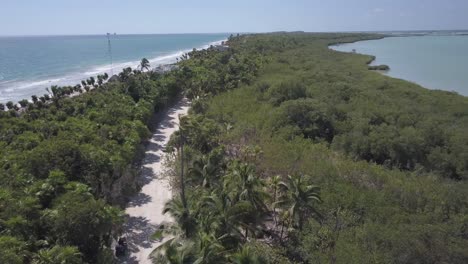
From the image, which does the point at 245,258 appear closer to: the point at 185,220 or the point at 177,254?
the point at 177,254

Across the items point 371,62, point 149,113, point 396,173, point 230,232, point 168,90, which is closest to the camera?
point 230,232

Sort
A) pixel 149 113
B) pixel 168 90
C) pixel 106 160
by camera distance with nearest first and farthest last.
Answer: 1. pixel 106 160
2. pixel 149 113
3. pixel 168 90

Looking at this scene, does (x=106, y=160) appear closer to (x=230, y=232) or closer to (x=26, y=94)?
(x=230, y=232)

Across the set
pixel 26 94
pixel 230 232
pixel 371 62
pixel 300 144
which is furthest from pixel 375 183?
pixel 371 62

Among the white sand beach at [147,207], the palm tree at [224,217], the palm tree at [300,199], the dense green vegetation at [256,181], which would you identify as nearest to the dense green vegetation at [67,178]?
the dense green vegetation at [256,181]

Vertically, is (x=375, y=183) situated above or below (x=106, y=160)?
below

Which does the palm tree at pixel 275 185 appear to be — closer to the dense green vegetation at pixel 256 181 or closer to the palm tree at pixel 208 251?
the dense green vegetation at pixel 256 181
